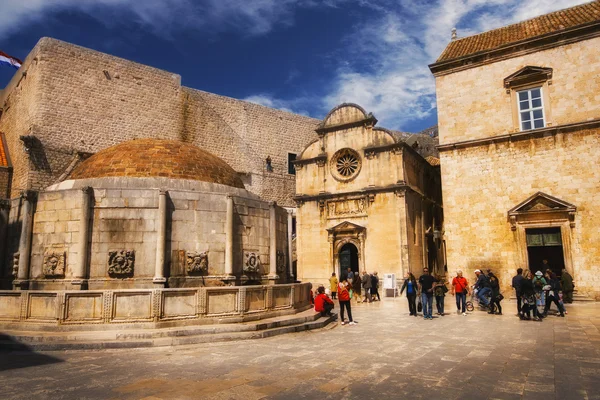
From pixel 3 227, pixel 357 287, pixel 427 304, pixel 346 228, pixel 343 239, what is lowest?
pixel 427 304

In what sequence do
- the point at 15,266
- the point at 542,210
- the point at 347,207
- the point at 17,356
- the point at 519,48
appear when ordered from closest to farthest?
1. the point at 17,356
2. the point at 15,266
3. the point at 542,210
4. the point at 519,48
5. the point at 347,207

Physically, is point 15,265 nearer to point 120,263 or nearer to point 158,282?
point 120,263

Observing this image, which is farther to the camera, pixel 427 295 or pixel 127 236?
pixel 427 295

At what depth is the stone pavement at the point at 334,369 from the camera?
4629 millimetres

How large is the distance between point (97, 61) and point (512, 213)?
25.7 m

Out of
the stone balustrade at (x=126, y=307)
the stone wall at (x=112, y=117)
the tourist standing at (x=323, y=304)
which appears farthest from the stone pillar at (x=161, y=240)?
the stone wall at (x=112, y=117)

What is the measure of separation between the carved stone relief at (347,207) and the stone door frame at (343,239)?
29.7 inches

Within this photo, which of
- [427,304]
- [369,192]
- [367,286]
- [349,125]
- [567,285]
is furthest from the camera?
[349,125]

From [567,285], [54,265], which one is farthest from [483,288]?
[54,265]

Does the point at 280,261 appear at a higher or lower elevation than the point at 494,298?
higher

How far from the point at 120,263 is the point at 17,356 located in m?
2.78

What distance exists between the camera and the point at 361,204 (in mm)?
23391

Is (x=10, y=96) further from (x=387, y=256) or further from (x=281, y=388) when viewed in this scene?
(x=281, y=388)

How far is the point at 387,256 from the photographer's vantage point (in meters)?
22.0
